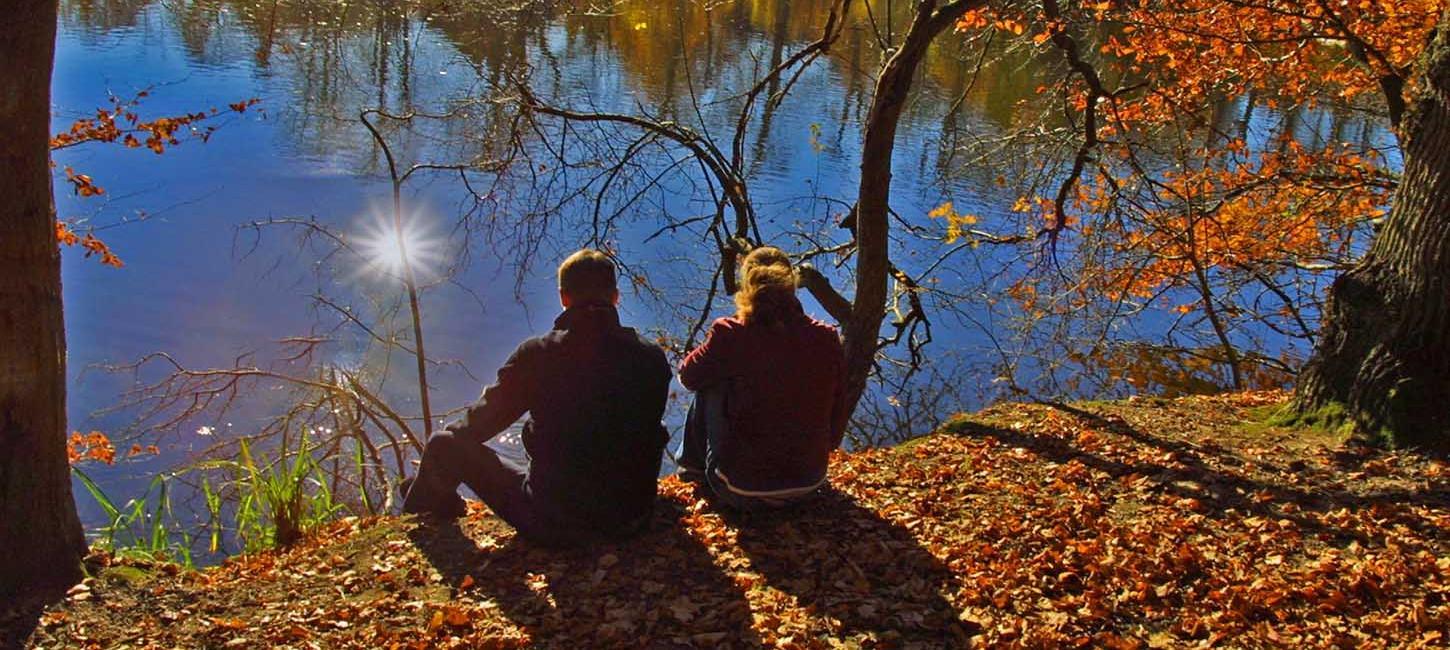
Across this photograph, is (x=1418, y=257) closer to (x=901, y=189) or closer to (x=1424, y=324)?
(x=1424, y=324)

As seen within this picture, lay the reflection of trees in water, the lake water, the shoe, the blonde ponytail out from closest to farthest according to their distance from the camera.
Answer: the blonde ponytail < the shoe < the lake water < the reflection of trees in water

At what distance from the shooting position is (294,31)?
14.8m

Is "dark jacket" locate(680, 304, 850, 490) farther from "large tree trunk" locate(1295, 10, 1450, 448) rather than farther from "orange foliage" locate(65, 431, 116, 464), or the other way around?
"orange foliage" locate(65, 431, 116, 464)

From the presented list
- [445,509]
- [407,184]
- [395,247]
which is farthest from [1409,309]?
[407,184]

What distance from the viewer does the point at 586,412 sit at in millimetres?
3801

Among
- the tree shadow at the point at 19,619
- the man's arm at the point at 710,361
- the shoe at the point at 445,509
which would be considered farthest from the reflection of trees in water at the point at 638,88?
the tree shadow at the point at 19,619

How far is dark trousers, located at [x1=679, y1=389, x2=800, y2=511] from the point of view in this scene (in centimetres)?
416

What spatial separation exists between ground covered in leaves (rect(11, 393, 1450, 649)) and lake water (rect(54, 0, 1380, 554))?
14.4 feet

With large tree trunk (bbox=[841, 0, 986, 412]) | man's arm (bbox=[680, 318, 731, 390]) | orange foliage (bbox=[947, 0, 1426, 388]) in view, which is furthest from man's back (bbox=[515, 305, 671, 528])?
orange foliage (bbox=[947, 0, 1426, 388])

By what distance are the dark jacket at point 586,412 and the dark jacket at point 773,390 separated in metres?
0.26

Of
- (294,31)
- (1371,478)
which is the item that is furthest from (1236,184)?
(294,31)

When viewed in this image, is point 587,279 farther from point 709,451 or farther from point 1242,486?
point 1242,486

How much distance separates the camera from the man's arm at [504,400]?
12.5 feet

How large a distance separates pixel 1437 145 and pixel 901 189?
29.5ft
